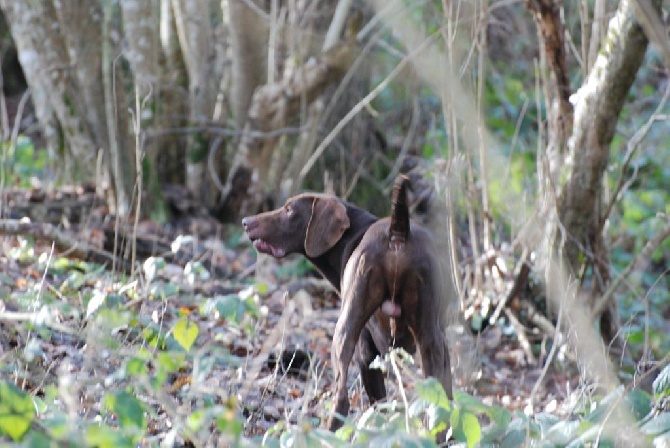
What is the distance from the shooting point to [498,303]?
340 inches

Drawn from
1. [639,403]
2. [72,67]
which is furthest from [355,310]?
[72,67]

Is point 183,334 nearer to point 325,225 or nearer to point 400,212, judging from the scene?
point 400,212

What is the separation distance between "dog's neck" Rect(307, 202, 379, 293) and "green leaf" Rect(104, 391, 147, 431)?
88.8 inches

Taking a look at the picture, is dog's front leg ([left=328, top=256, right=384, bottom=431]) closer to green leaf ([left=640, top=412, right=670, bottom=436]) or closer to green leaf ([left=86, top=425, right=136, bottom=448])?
green leaf ([left=640, top=412, right=670, bottom=436])

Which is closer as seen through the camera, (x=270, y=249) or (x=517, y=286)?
(x=270, y=249)

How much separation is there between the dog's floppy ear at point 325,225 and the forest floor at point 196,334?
43cm

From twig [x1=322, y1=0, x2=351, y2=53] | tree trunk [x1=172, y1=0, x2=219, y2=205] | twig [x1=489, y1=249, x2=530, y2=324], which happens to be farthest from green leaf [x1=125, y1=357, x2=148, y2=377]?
tree trunk [x1=172, y1=0, x2=219, y2=205]

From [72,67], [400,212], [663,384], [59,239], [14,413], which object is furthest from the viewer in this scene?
[72,67]

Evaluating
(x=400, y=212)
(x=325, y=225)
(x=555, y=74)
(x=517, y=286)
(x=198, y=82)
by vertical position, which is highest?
(x=555, y=74)

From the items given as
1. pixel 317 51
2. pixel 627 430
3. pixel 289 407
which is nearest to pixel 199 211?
pixel 317 51

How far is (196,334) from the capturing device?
450 centimetres

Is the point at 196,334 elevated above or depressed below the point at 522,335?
above

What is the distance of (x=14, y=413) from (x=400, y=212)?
7.46ft

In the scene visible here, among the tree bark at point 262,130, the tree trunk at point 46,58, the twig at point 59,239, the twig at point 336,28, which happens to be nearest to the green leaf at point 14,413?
the twig at point 59,239
